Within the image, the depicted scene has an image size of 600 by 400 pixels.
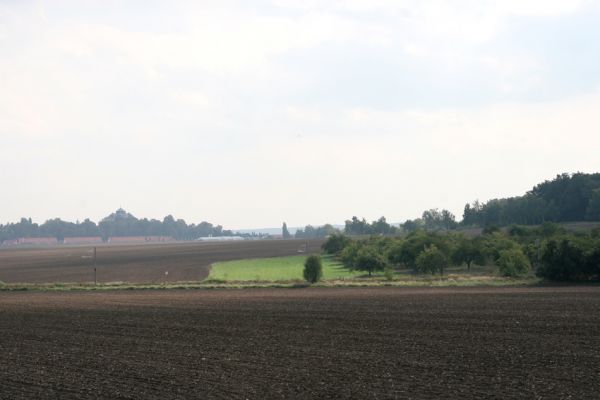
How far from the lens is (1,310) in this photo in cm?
3409

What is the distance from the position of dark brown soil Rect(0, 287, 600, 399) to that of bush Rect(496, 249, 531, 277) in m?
15.5

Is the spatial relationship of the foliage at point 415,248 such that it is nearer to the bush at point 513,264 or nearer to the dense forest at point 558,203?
the bush at point 513,264

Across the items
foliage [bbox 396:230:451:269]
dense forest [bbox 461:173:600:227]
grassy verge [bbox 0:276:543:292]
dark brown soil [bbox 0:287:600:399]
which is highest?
dense forest [bbox 461:173:600:227]

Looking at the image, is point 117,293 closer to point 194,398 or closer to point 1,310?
point 1,310

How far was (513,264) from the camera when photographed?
4925 cm

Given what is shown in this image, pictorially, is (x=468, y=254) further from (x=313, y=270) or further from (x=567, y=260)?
(x=313, y=270)

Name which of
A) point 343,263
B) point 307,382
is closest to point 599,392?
point 307,382

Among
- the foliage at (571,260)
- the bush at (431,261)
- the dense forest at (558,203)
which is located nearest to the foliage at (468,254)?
the bush at (431,261)

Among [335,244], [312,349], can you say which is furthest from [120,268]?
[312,349]

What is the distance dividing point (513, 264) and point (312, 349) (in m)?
33.8

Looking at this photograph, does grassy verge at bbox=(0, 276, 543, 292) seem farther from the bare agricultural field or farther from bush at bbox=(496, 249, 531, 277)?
the bare agricultural field

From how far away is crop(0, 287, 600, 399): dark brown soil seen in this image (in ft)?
48.3

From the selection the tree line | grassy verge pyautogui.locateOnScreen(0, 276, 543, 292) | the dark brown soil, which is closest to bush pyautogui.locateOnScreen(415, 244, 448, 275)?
the tree line

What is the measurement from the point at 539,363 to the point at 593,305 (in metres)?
13.2
